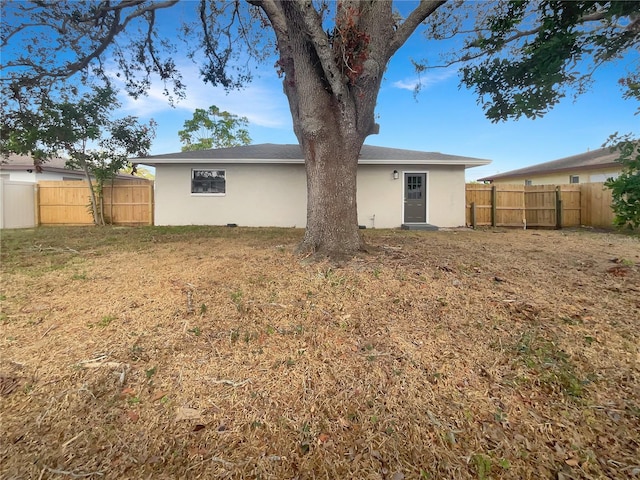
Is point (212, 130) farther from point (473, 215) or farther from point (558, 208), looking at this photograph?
point (558, 208)

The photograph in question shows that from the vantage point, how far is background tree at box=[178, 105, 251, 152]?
27.1 m

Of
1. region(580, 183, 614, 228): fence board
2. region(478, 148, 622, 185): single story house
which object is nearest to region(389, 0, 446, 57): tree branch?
region(580, 183, 614, 228): fence board

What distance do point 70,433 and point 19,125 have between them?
11.4m

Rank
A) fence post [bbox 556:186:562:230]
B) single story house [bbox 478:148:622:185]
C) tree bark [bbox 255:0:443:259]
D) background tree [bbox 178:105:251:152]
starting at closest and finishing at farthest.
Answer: tree bark [bbox 255:0:443:259] < fence post [bbox 556:186:562:230] < single story house [bbox 478:148:622:185] < background tree [bbox 178:105:251:152]

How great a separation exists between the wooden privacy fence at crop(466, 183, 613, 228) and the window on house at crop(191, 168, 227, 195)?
9639 mm

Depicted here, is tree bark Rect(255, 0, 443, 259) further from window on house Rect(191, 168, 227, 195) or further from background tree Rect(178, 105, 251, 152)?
background tree Rect(178, 105, 251, 152)

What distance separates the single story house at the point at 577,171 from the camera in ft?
48.7

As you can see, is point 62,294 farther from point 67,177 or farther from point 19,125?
point 67,177

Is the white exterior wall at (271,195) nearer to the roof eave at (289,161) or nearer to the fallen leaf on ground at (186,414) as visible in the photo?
the roof eave at (289,161)

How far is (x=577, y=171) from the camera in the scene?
16438mm

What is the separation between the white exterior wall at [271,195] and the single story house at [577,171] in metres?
7.80

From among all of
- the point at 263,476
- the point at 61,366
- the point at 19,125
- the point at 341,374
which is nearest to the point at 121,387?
the point at 61,366

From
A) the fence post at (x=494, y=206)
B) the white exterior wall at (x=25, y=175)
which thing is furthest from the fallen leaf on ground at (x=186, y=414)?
the white exterior wall at (x=25, y=175)

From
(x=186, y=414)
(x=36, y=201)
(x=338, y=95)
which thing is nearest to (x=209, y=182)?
(x=36, y=201)
